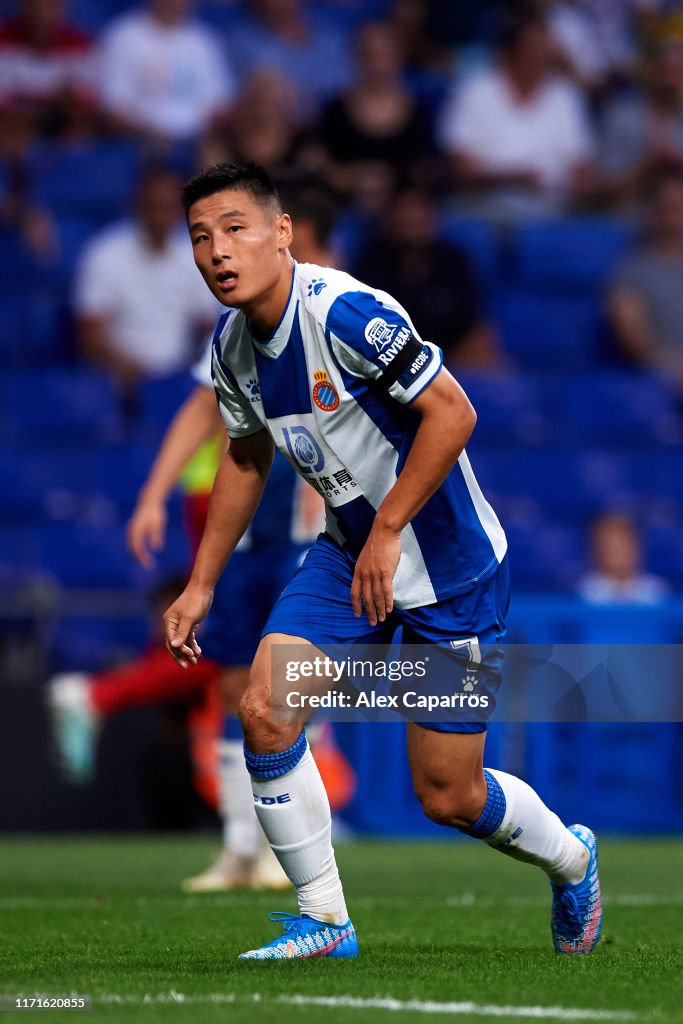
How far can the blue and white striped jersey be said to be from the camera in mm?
3982

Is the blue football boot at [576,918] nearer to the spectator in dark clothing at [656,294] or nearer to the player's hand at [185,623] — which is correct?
the player's hand at [185,623]

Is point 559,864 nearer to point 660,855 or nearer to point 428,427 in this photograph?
point 428,427

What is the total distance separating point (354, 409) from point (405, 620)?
0.52m

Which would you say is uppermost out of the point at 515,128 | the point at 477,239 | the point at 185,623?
the point at 515,128

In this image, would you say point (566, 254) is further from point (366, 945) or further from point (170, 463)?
point (366, 945)

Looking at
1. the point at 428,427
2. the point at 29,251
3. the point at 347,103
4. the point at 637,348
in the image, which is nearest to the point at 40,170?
the point at 29,251

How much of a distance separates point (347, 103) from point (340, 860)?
6.34 metres

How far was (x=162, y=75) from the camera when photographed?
1244cm

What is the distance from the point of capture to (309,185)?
6105 millimetres

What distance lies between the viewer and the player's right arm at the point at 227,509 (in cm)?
427

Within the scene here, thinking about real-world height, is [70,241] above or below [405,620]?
above

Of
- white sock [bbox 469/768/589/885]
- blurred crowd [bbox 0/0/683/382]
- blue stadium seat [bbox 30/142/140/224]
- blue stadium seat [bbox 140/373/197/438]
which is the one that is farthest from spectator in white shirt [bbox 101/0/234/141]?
white sock [bbox 469/768/589/885]

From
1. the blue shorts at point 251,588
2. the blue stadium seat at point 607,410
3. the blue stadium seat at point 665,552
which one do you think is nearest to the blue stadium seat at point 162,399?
the blue stadium seat at point 607,410

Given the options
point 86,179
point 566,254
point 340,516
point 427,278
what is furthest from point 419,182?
point 340,516
